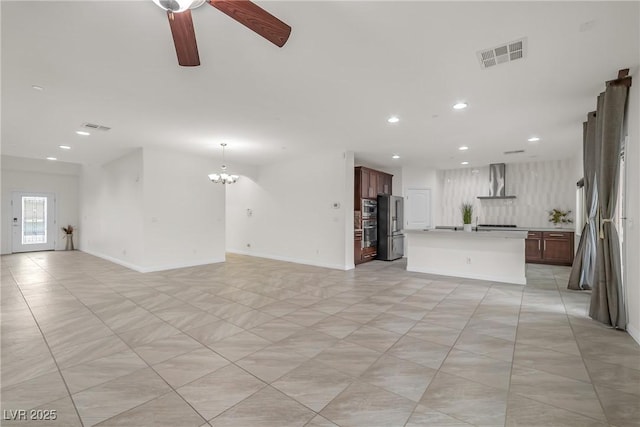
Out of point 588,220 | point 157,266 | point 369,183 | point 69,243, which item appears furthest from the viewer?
point 69,243

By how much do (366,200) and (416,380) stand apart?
5769mm

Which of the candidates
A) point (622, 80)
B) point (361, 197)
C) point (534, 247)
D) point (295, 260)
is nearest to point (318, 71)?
point (622, 80)

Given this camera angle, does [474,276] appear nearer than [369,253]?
Yes

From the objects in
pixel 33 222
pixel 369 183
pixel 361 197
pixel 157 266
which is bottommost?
pixel 157 266

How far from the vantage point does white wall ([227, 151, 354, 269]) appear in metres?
7.01

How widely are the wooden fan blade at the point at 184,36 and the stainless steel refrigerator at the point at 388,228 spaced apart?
671 cm

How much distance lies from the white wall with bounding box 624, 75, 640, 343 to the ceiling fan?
12.3 feet

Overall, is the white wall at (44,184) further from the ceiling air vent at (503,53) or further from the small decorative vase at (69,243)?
the ceiling air vent at (503,53)

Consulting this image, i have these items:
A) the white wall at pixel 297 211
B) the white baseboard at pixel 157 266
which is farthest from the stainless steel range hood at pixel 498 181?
the white baseboard at pixel 157 266

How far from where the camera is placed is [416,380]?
2295mm

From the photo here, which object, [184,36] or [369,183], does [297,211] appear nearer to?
[369,183]

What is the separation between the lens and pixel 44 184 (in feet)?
32.6

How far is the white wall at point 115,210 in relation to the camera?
6.72m

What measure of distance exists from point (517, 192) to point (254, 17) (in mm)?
9284
